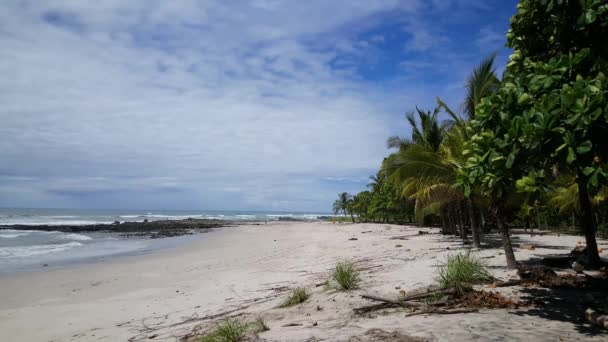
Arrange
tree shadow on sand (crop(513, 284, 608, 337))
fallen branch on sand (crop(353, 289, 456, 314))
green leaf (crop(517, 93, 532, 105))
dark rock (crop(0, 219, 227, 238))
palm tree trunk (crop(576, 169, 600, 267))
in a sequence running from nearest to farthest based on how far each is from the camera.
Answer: green leaf (crop(517, 93, 532, 105)) < tree shadow on sand (crop(513, 284, 608, 337)) < fallen branch on sand (crop(353, 289, 456, 314)) < palm tree trunk (crop(576, 169, 600, 267)) < dark rock (crop(0, 219, 227, 238))

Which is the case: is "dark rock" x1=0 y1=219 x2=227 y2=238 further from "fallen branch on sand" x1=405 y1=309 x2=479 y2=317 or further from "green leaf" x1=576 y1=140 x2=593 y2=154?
"green leaf" x1=576 y1=140 x2=593 y2=154

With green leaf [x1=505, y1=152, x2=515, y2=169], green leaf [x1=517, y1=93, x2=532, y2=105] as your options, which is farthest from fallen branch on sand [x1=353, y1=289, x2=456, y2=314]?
green leaf [x1=517, y1=93, x2=532, y2=105]

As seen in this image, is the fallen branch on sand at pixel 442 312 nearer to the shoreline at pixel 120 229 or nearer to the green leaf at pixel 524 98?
the green leaf at pixel 524 98

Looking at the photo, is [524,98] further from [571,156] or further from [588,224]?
[588,224]

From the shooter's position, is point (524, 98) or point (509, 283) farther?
point (509, 283)

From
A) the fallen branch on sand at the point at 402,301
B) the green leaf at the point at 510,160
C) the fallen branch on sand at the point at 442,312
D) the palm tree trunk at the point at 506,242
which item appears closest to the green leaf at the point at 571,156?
the green leaf at the point at 510,160

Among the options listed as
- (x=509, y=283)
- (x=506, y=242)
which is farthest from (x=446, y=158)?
(x=509, y=283)

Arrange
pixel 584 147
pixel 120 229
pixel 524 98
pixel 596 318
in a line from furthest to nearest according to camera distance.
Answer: pixel 120 229
pixel 596 318
pixel 524 98
pixel 584 147

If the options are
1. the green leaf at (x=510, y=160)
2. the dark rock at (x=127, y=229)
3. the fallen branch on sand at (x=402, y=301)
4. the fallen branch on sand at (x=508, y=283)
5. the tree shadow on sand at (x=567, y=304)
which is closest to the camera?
the green leaf at (x=510, y=160)

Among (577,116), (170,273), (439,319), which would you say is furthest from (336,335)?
(170,273)

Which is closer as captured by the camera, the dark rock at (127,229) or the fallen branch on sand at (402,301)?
the fallen branch on sand at (402,301)

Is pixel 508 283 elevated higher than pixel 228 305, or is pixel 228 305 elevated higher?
pixel 508 283

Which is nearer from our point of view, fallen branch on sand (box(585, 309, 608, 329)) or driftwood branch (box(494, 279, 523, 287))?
fallen branch on sand (box(585, 309, 608, 329))

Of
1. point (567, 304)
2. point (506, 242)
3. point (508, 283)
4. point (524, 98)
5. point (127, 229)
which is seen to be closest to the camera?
point (524, 98)
